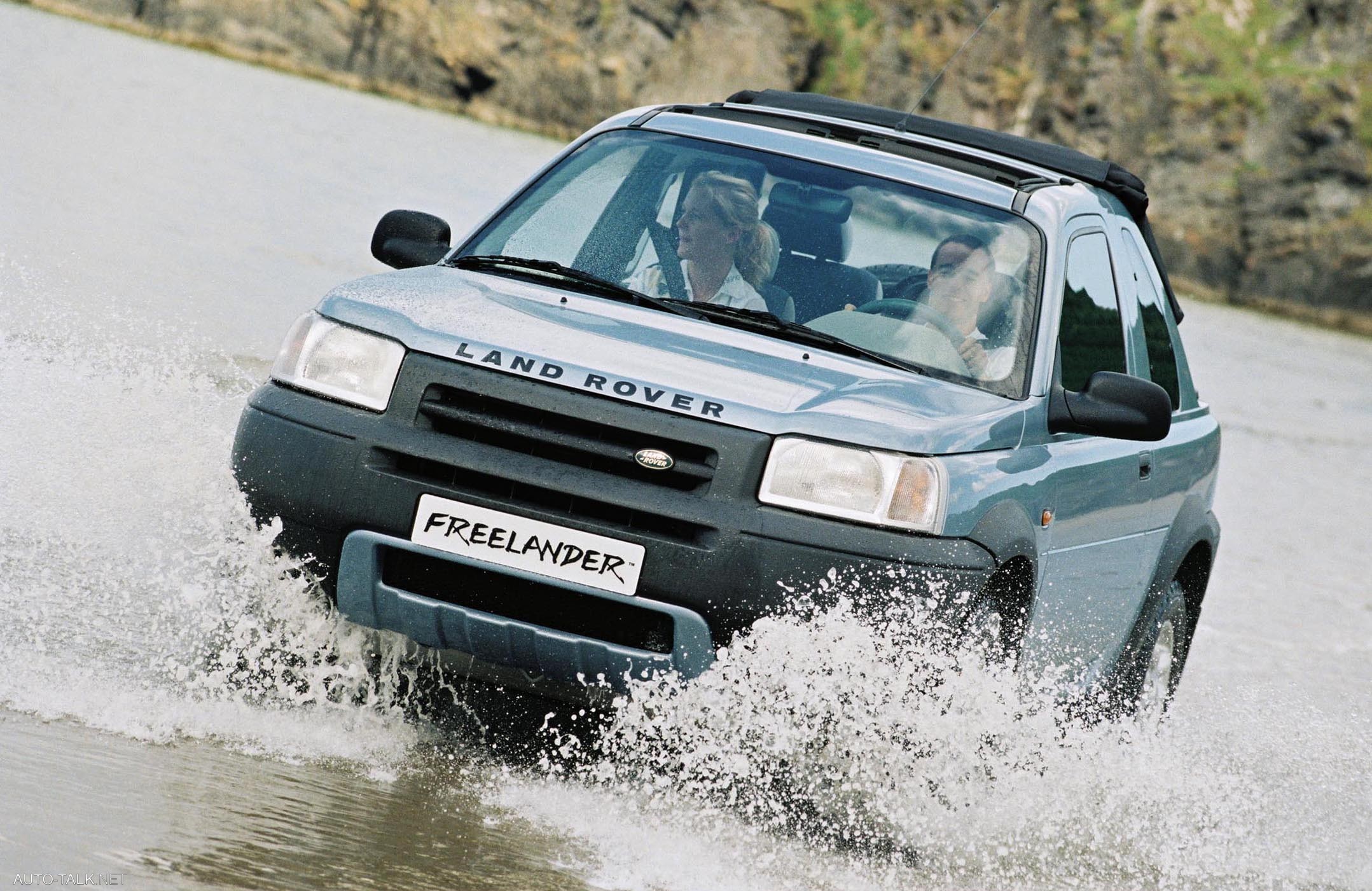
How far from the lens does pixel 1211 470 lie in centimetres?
702

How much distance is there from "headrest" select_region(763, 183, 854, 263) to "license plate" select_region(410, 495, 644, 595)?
4.77 ft

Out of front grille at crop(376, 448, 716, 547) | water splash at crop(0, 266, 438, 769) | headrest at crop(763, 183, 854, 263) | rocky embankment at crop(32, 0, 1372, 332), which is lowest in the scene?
water splash at crop(0, 266, 438, 769)

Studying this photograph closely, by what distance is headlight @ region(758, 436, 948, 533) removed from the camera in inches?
176

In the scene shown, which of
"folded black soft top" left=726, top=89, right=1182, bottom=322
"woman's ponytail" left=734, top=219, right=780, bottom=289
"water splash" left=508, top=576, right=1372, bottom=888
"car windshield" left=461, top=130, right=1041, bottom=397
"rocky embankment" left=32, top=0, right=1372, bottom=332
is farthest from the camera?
"rocky embankment" left=32, top=0, right=1372, bottom=332

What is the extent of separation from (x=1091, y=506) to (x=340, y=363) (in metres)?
2.14

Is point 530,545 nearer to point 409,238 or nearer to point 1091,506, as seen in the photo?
point 409,238

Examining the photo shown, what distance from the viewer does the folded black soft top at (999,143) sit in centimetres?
647

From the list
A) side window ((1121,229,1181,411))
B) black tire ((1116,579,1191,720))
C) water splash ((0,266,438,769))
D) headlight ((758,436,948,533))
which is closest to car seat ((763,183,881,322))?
headlight ((758,436,948,533))

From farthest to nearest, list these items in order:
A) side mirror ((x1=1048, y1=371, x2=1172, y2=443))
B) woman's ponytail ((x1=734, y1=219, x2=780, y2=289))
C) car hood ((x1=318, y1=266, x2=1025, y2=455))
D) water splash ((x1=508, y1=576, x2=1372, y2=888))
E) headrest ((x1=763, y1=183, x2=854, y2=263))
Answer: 1. headrest ((x1=763, y1=183, x2=854, y2=263))
2. woman's ponytail ((x1=734, y1=219, x2=780, y2=289))
3. side mirror ((x1=1048, y1=371, x2=1172, y2=443))
4. car hood ((x1=318, y1=266, x2=1025, y2=455))
5. water splash ((x1=508, y1=576, x2=1372, y2=888))

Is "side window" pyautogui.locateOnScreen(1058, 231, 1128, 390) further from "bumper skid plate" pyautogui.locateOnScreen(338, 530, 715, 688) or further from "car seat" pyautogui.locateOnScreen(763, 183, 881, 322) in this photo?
Result: "bumper skid plate" pyautogui.locateOnScreen(338, 530, 715, 688)

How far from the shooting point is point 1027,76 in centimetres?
10925

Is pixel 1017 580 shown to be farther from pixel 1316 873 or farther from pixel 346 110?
pixel 346 110

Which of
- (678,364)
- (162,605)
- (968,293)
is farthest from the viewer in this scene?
(162,605)

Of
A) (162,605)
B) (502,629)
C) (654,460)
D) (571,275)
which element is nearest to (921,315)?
(571,275)
